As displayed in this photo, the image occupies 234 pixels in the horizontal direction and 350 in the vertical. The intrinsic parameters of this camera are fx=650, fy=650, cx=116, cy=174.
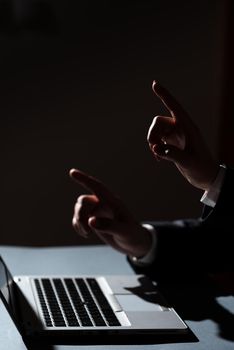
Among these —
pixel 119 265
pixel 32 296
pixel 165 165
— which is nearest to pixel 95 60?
pixel 165 165

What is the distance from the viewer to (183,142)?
110cm

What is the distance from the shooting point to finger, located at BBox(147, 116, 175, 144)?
107cm

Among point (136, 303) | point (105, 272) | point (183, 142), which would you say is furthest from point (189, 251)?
point (183, 142)

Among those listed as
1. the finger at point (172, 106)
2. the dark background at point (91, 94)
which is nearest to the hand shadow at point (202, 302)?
the finger at point (172, 106)

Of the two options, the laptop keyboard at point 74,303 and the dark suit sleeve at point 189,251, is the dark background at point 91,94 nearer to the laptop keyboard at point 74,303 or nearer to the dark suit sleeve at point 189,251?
the dark suit sleeve at point 189,251

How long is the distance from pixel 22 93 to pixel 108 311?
1845 mm

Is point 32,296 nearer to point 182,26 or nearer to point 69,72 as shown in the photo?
point 69,72

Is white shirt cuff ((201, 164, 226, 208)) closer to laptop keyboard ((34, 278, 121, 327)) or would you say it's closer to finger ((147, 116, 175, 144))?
finger ((147, 116, 175, 144))

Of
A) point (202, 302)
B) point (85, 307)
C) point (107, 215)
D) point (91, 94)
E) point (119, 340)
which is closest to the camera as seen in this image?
point (119, 340)

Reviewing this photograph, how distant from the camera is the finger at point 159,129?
1074mm

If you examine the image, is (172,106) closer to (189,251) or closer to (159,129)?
(159,129)

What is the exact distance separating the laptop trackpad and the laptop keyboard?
0.03m

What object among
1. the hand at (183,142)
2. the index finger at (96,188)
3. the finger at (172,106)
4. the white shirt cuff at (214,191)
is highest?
the finger at (172,106)

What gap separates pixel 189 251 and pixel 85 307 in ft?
1.50
